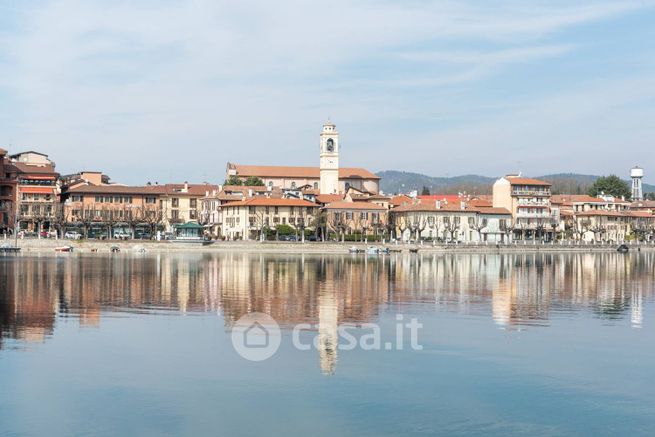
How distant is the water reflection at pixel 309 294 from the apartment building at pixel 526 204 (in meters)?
55.9

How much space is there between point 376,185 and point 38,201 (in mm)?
45733

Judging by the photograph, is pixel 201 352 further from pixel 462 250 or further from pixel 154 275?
pixel 462 250

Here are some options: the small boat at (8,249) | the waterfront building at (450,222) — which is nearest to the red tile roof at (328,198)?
the waterfront building at (450,222)

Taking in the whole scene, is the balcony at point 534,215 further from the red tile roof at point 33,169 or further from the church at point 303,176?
the red tile roof at point 33,169

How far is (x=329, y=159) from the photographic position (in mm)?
111812

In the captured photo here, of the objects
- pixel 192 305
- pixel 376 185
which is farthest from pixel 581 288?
pixel 376 185

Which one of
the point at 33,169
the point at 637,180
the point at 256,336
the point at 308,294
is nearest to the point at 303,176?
the point at 33,169

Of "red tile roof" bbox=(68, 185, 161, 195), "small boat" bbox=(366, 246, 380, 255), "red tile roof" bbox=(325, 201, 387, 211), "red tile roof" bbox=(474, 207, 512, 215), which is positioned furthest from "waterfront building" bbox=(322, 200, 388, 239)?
"red tile roof" bbox=(68, 185, 161, 195)

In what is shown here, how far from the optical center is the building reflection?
2619 cm

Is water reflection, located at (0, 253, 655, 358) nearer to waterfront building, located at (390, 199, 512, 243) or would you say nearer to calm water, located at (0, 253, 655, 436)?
calm water, located at (0, 253, 655, 436)

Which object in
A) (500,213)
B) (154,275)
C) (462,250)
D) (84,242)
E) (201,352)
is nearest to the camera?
(201,352)

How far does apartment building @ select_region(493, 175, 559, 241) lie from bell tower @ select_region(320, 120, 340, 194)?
19.8m

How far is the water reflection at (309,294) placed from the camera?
2630 centimetres

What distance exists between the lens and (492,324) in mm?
25359
